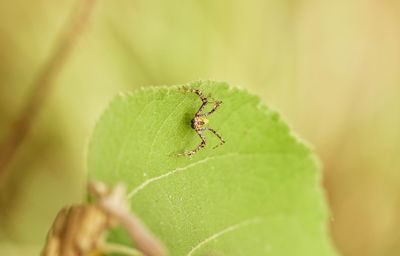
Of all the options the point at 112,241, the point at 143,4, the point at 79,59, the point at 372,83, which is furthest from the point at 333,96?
the point at 112,241

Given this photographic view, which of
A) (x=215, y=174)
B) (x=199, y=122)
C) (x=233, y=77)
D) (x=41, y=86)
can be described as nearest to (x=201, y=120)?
(x=199, y=122)

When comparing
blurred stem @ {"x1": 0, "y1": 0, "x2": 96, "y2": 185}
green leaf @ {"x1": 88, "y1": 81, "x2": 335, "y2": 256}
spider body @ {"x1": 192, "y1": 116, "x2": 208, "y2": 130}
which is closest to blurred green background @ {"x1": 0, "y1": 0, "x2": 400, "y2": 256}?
blurred stem @ {"x1": 0, "y1": 0, "x2": 96, "y2": 185}

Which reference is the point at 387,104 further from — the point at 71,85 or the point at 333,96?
the point at 71,85

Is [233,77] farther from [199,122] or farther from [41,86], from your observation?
[199,122]

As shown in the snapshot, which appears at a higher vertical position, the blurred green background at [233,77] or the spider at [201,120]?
the blurred green background at [233,77]

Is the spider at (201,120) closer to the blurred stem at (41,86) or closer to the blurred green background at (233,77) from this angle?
the blurred green background at (233,77)

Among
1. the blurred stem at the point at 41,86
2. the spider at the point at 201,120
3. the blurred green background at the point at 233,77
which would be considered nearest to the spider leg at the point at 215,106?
the spider at the point at 201,120
